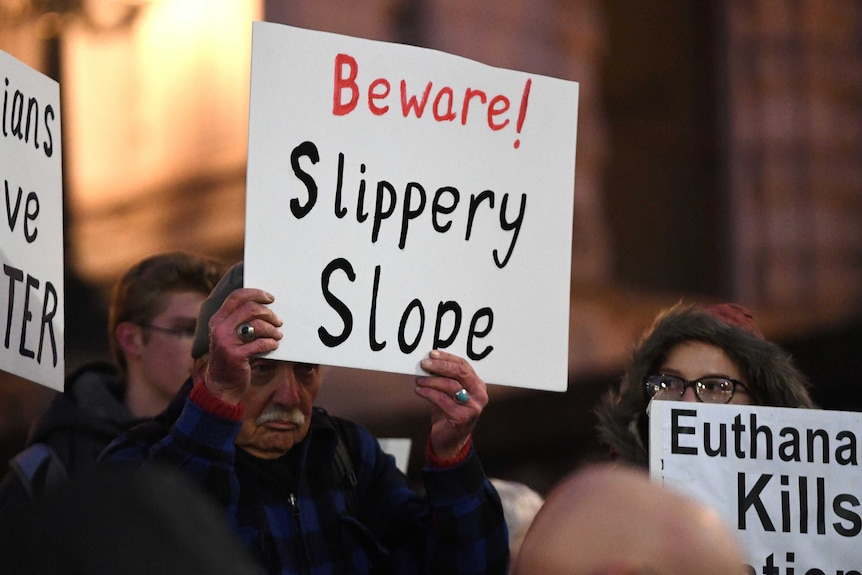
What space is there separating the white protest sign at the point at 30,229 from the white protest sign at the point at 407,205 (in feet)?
1.86

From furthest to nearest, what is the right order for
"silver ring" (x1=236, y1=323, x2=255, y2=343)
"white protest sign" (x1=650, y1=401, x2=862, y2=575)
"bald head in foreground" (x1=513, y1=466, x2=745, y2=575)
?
"white protest sign" (x1=650, y1=401, x2=862, y2=575)
"silver ring" (x1=236, y1=323, x2=255, y2=343)
"bald head in foreground" (x1=513, y1=466, x2=745, y2=575)

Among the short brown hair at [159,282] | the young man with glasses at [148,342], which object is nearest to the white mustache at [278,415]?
the young man with glasses at [148,342]

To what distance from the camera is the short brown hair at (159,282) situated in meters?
4.45

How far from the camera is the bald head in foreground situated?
1.76 m

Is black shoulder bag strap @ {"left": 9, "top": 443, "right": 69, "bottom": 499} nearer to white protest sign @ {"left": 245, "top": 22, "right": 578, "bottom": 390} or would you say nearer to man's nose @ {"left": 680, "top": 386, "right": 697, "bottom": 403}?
white protest sign @ {"left": 245, "top": 22, "right": 578, "bottom": 390}

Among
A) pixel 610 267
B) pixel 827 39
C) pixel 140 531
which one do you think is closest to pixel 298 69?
pixel 140 531

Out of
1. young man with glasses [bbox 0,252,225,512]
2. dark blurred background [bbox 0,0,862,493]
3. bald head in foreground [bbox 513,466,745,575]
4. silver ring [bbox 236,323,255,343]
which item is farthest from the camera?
dark blurred background [bbox 0,0,862,493]

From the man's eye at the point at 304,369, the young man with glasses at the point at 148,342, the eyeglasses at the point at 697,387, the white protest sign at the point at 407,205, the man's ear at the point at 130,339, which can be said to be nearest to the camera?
the white protest sign at the point at 407,205

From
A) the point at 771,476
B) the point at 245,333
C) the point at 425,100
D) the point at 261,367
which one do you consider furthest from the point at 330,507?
the point at 771,476

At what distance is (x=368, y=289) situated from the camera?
10.2 ft

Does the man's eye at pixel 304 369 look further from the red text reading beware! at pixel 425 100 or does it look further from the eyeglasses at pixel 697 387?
the eyeglasses at pixel 697 387

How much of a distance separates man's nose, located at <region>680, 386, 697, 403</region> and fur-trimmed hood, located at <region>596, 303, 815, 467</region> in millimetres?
92

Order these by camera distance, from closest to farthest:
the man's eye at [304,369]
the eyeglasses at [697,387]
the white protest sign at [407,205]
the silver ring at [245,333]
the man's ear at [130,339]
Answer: the silver ring at [245,333] < the white protest sign at [407,205] < the man's eye at [304,369] < the eyeglasses at [697,387] < the man's ear at [130,339]

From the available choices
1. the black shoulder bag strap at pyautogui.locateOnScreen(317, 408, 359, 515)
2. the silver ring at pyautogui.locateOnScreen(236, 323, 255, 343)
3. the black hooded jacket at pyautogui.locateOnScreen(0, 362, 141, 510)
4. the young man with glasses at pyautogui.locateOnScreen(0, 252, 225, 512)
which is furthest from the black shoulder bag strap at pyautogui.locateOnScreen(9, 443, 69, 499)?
the silver ring at pyautogui.locateOnScreen(236, 323, 255, 343)
